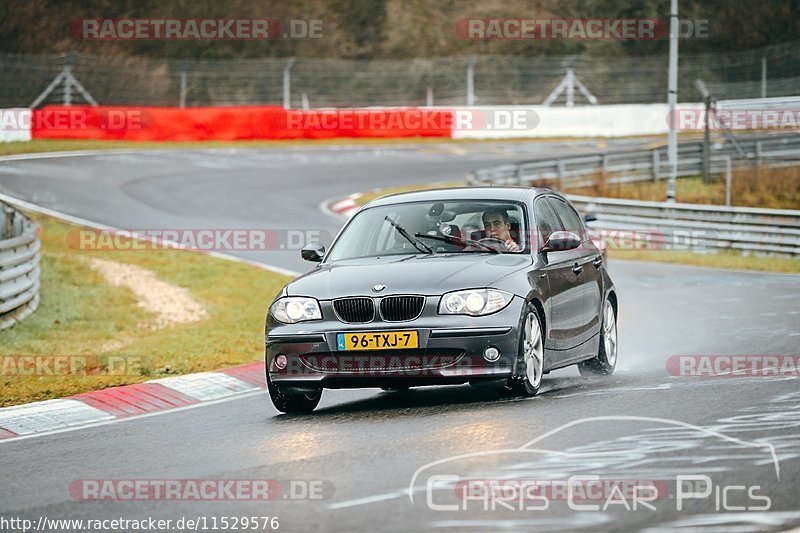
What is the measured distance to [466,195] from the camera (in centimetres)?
1083

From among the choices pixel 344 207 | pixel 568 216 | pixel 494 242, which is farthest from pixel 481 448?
pixel 344 207

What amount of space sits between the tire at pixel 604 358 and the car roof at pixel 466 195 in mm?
1416

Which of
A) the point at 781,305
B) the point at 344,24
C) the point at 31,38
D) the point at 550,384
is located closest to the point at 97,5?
the point at 31,38

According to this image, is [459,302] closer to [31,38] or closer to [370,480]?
[370,480]

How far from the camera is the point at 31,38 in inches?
2393

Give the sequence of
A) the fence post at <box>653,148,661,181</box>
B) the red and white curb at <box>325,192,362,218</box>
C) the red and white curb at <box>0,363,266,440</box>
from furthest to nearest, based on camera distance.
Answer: the fence post at <box>653,148,661,181</box> < the red and white curb at <box>325,192,362,218</box> < the red and white curb at <box>0,363,266,440</box>

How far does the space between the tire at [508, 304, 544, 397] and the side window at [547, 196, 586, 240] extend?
Answer: 1.89 m

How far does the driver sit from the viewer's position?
34.7 feet

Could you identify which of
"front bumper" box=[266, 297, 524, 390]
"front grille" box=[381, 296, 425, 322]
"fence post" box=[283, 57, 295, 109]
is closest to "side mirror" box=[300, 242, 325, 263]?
"front bumper" box=[266, 297, 524, 390]

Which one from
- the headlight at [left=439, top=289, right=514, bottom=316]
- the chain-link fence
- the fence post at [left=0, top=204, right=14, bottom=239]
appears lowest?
the fence post at [left=0, top=204, right=14, bottom=239]

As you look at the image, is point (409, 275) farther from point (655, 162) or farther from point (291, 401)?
point (655, 162)

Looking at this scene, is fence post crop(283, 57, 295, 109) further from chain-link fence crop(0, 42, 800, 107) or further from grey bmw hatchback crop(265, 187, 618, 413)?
grey bmw hatchback crop(265, 187, 618, 413)

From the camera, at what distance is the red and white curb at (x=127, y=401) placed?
33.4ft

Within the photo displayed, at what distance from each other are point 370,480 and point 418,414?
7.37 feet
